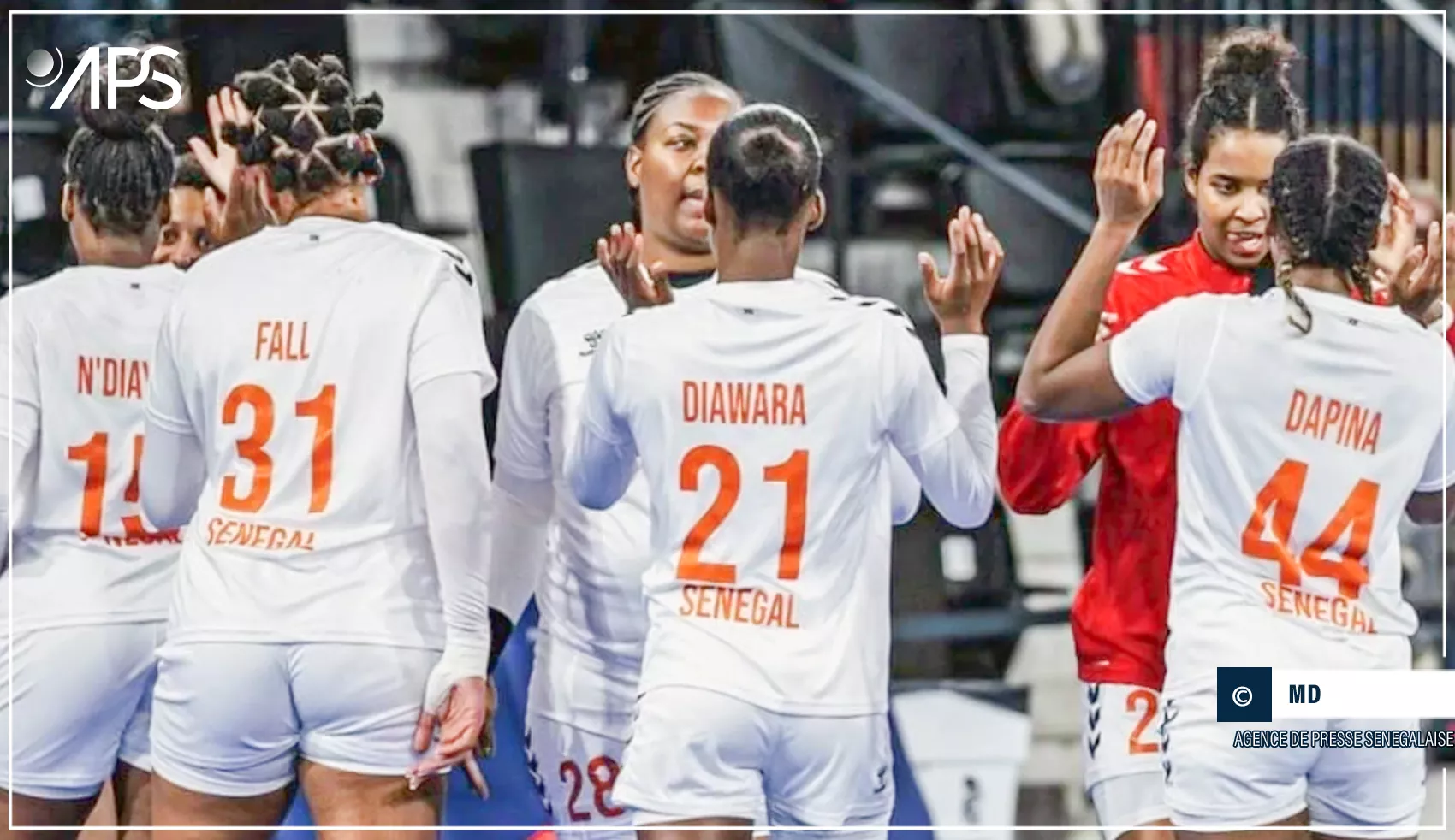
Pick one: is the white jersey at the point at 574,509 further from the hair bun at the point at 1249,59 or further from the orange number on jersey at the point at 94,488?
the hair bun at the point at 1249,59

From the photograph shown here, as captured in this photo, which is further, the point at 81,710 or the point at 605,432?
the point at 81,710

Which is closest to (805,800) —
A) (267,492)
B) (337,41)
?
(267,492)

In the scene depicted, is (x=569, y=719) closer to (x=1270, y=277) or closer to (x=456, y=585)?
(x=456, y=585)

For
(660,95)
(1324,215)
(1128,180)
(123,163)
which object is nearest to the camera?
(1324,215)

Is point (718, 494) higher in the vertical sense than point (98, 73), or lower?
lower

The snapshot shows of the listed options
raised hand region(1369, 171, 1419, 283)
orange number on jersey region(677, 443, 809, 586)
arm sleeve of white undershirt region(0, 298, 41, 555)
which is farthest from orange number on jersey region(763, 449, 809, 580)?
arm sleeve of white undershirt region(0, 298, 41, 555)

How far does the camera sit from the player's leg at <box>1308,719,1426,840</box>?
11.1 feet

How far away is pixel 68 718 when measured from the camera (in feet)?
12.4

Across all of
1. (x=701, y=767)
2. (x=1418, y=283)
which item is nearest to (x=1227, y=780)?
(x=701, y=767)

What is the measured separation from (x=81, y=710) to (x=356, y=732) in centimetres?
62

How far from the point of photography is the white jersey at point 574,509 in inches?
148

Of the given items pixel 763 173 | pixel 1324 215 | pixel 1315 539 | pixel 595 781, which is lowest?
pixel 595 781

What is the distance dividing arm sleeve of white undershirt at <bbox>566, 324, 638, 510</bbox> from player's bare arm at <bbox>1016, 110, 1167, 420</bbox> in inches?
26.4

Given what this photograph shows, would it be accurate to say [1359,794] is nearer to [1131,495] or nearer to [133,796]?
[1131,495]
